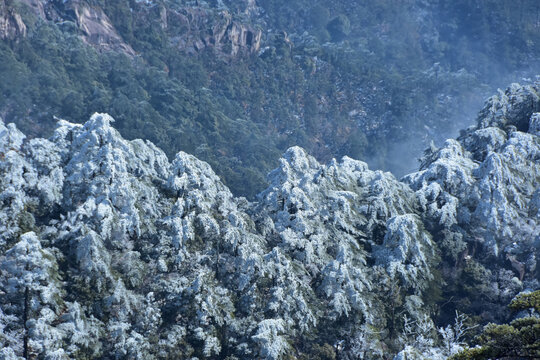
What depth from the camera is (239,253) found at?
38.8 metres

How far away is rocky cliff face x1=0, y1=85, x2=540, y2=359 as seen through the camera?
3394 cm

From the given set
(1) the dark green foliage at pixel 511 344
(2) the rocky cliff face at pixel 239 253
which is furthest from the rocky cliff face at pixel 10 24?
(1) the dark green foliage at pixel 511 344

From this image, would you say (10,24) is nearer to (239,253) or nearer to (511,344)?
(239,253)

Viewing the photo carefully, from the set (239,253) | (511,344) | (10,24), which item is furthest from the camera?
(10,24)

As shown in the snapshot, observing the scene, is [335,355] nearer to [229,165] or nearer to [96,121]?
[96,121]

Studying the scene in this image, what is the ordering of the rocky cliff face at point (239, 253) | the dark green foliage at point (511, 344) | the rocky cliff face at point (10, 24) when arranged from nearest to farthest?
1. the dark green foliage at point (511, 344)
2. the rocky cliff face at point (239, 253)
3. the rocky cliff face at point (10, 24)

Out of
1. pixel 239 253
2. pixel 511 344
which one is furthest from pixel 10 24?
pixel 511 344

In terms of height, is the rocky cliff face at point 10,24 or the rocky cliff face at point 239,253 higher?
the rocky cliff face at point 10,24

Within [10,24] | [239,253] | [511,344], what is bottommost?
[511,344]

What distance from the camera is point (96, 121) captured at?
4278cm

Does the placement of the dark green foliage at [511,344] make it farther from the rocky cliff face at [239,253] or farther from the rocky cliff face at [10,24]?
the rocky cliff face at [10,24]

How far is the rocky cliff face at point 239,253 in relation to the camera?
1336 inches

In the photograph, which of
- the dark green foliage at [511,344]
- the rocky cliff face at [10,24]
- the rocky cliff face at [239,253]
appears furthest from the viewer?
the rocky cliff face at [10,24]

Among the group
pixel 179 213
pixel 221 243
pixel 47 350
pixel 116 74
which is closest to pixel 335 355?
pixel 221 243
